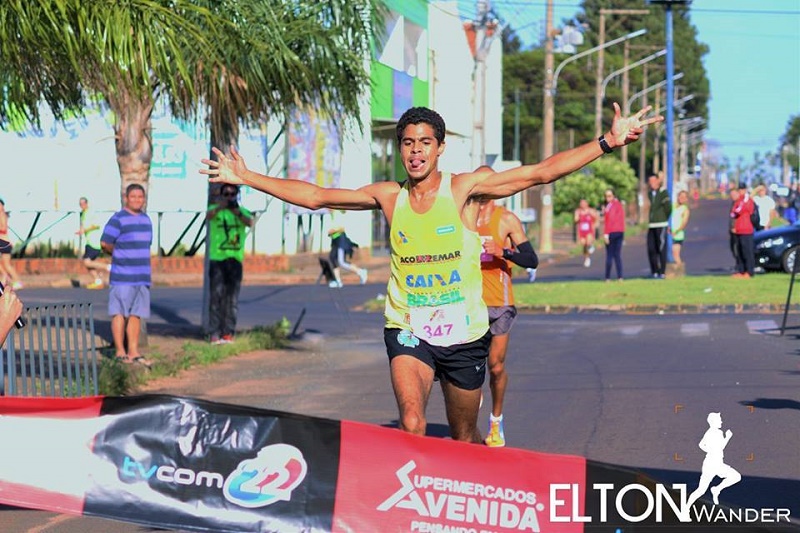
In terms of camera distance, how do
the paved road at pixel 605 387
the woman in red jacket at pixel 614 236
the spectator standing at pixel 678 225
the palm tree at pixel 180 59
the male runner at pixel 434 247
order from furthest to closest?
the spectator standing at pixel 678 225 → the woman in red jacket at pixel 614 236 → the palm tree at pixel 180 59 → the paved road at pixel 605 387 → the male runner at pixel 434 247

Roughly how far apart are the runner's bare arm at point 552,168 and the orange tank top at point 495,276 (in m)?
2.88

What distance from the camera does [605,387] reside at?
1306 cm

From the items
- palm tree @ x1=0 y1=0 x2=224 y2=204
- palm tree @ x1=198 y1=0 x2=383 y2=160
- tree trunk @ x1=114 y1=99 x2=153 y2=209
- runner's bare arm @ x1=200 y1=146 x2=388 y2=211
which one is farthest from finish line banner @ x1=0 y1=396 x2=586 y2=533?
tree trunk @ x1=114 y1=99 x2=153 y2=209

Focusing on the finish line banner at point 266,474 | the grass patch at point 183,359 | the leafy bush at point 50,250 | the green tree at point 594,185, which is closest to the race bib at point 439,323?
the finish line banner at point 266,474

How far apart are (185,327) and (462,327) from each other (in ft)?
42.5

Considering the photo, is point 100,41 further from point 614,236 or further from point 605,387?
point 614,236

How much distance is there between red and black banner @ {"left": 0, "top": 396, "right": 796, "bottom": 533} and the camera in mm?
5395

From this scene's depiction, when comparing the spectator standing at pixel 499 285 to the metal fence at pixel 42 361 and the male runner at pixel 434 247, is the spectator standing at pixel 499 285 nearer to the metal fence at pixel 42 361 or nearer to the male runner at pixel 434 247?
the male runner at pixel 434 247

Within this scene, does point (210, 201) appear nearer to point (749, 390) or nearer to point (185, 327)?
point (185, 327)

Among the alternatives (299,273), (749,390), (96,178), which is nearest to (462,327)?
(749,390)

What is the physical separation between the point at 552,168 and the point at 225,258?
35.2 ft

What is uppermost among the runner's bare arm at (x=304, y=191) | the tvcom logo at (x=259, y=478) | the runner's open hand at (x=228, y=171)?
the runner's open hand at (x=228, y=171)

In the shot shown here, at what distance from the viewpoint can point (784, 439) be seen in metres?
9.79

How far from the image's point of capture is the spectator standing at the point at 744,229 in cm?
2759
